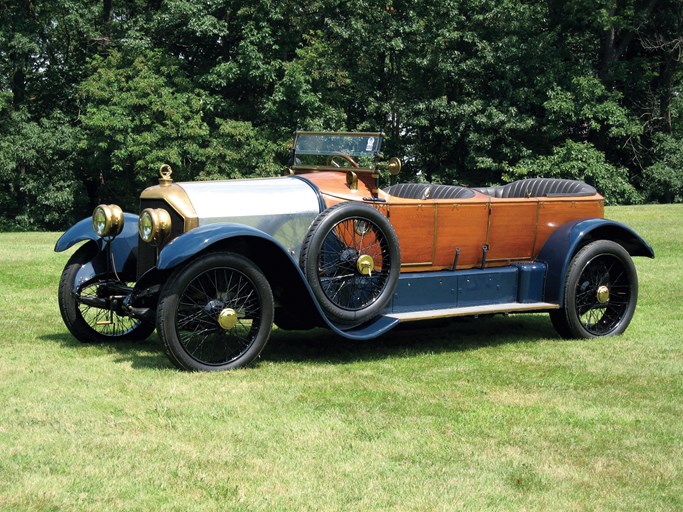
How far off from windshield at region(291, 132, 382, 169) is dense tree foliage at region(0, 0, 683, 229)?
2004cm

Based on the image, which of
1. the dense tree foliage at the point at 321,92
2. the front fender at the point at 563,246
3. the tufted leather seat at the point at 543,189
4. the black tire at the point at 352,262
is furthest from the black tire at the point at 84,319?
the dense tree foliage at the point at 321,92

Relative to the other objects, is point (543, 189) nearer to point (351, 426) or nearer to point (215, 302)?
point (215, 302)

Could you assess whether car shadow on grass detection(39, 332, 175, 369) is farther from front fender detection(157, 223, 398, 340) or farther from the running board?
the running board

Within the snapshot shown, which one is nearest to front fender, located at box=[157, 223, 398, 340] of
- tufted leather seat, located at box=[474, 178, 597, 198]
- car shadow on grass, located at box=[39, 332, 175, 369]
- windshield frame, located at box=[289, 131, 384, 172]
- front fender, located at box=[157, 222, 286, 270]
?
front fender, located at box=[157, 222, 286, 270]

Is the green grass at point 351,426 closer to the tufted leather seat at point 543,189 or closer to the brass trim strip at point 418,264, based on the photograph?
the brass trim strip at point 418,264

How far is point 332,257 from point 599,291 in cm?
262

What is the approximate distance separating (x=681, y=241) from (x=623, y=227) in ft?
30.5

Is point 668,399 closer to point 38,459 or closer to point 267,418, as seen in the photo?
point 267,418

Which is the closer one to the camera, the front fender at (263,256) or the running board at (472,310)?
the front fender at (263,256)

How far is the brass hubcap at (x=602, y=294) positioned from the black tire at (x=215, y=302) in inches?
125

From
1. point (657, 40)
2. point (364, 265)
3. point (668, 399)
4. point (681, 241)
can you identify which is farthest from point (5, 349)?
point (657, 40)

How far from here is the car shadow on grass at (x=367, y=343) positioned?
23.9 ft

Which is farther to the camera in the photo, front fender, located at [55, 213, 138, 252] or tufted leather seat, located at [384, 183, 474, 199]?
tufted leather seat, located at [384, 183, 474, 199]

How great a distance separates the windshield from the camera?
773 centimetres
